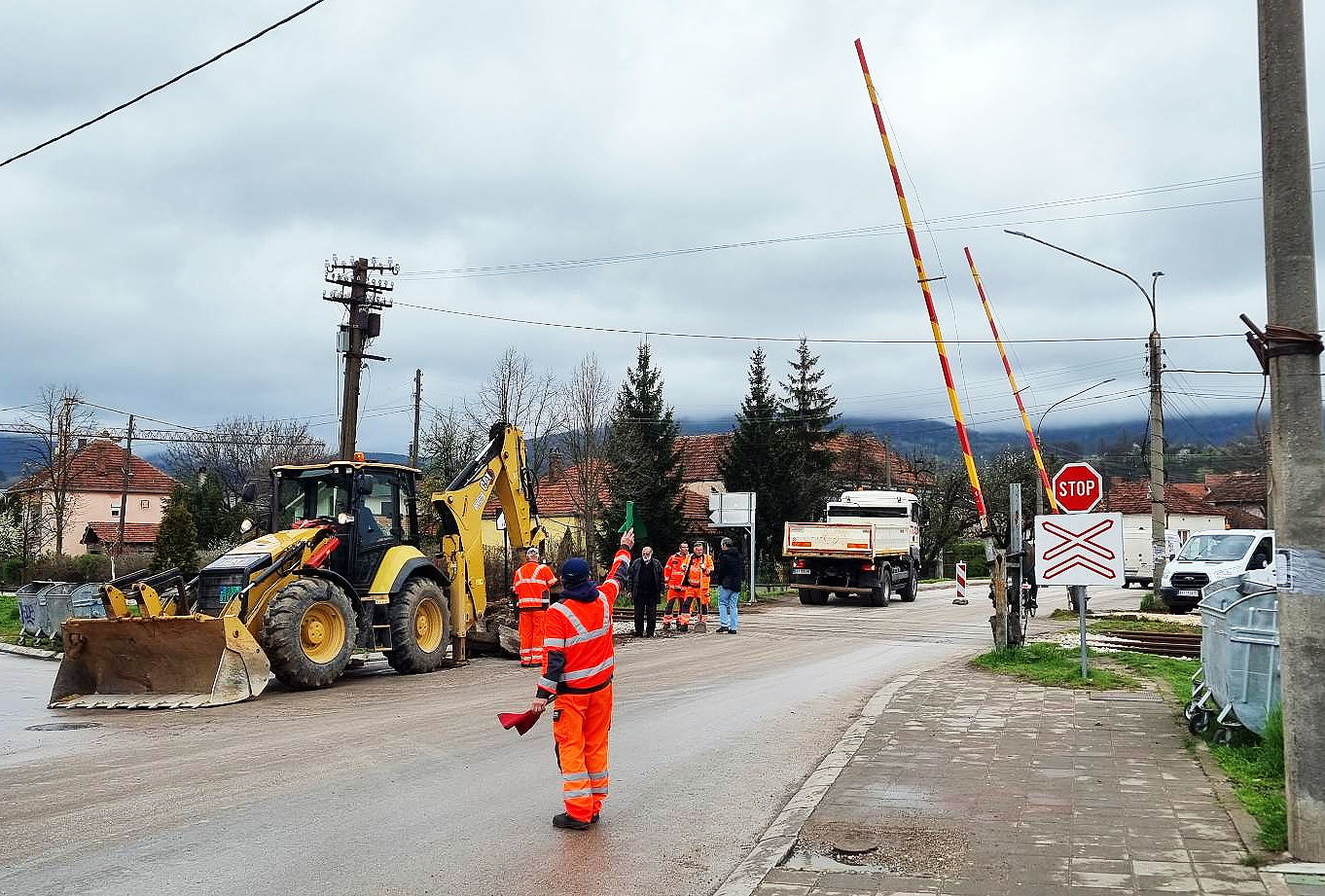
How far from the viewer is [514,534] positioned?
18.4 meters

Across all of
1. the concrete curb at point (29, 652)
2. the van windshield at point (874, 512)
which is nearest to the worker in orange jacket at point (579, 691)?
the concrete curb at point (29, 652)

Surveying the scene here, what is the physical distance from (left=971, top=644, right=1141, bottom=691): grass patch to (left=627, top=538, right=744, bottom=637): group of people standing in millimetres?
7461

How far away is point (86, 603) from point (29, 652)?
134 cm

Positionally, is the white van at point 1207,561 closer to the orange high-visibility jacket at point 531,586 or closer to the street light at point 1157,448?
the street light at point 1157,448

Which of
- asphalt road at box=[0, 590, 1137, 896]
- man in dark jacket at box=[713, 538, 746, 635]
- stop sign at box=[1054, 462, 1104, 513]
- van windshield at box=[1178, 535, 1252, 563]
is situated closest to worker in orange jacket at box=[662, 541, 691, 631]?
man in dark jacket at box=[713, 538, 746, 635]

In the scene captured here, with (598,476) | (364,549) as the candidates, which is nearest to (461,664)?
(364,549)

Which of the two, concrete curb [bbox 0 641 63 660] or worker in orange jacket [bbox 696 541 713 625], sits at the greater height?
worker in orange jacket [bbox 696 541 713 625]

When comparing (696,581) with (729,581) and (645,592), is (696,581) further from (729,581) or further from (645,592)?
(645,592)

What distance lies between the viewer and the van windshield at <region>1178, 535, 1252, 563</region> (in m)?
25.4

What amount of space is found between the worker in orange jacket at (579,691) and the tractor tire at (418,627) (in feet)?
28.3

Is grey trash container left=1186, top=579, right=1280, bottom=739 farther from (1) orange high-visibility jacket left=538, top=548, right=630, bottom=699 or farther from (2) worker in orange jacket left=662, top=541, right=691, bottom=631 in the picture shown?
(2) worker in orange jacket left=662, top=541, right=691, bottom=631

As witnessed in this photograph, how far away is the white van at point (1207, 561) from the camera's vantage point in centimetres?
2459

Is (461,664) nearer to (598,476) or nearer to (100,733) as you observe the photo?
(100,733)

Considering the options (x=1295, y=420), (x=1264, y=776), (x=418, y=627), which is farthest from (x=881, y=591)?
(x=1295, y=420)
